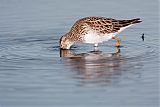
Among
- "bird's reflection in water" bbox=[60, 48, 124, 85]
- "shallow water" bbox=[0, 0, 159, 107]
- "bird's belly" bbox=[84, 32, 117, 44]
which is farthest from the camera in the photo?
"bird's belly" bbox=[84, 32, 117, 44]

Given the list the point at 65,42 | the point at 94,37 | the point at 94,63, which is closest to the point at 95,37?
the point at 94,37

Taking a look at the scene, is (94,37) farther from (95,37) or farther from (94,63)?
(94,63)

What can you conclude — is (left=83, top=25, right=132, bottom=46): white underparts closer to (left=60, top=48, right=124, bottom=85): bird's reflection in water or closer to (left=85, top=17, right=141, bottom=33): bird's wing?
(left=85, top=17, right=141, bottom=33): bird's wing

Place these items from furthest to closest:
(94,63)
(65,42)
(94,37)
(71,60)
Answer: (65,42) < (94,37) < (71,60) < (94,63)

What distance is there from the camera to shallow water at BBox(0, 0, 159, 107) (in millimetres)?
11633

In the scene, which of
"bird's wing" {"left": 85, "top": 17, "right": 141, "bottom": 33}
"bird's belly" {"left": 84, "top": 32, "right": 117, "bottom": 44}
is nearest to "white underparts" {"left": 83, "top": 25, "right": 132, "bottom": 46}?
"bird's belly" {"left": 84, "top": 32, "right": 117, "bottom": 44}

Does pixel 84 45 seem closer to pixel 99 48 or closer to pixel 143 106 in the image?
pixel 99 48

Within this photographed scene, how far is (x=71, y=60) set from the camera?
49.5 feet

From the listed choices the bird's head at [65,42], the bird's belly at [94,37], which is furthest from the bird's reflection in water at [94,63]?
the bird's belly at [94,37]

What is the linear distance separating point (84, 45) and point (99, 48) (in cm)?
97

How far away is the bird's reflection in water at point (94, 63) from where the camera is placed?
13.4m

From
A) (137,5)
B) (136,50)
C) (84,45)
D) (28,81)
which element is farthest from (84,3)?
(28,81)

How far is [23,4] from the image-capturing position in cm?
2142

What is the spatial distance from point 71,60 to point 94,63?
33.5 inches
